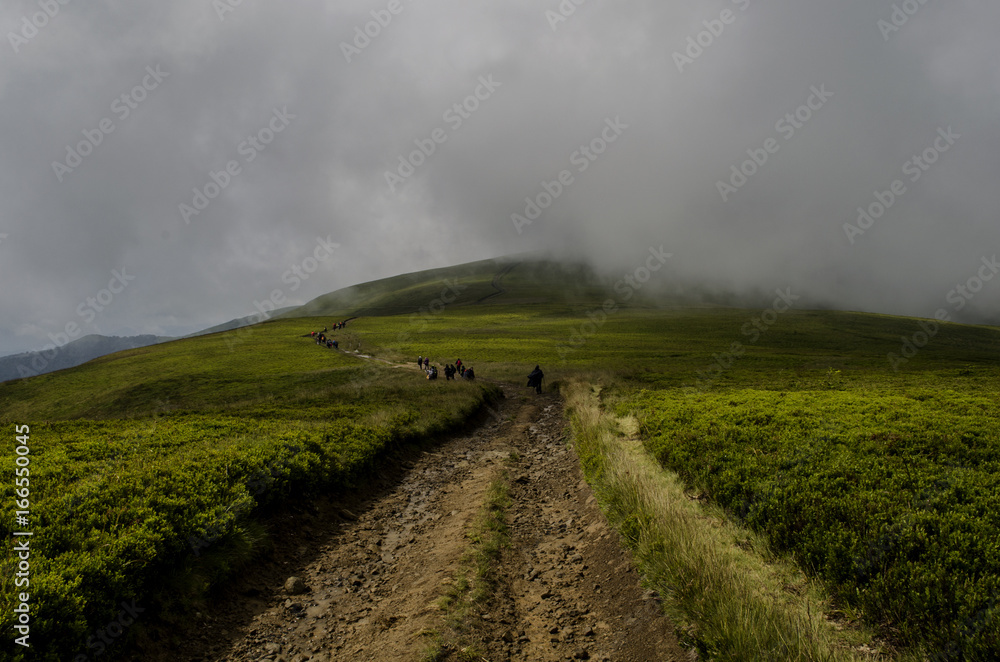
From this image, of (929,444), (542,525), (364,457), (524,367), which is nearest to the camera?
(542,525)

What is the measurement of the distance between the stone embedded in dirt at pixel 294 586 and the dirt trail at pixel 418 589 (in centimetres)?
9

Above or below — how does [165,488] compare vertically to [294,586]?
above

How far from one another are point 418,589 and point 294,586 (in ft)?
8.70

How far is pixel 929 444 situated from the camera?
14227 millimetres

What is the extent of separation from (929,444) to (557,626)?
14.6 meters

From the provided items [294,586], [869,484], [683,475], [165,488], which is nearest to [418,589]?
[294,586]

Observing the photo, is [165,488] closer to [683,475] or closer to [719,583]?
[719,583]

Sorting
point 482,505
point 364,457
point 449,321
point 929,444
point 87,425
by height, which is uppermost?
point 449,321

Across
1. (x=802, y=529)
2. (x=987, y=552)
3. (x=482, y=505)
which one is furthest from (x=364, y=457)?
(x=987, y=552)

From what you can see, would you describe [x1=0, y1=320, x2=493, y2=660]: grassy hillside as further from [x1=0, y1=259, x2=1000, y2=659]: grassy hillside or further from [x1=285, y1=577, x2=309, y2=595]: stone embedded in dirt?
[x1=285, y1=577, x2=309, y2=595]: stone embedded in dirt

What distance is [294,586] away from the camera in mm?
9039

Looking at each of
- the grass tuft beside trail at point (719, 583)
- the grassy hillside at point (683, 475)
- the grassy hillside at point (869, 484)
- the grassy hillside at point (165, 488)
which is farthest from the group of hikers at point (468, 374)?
the grass tuft beside trail at point (719, 583)

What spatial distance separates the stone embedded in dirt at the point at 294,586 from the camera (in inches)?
354

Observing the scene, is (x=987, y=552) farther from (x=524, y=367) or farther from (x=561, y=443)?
(x=524, y=367)
